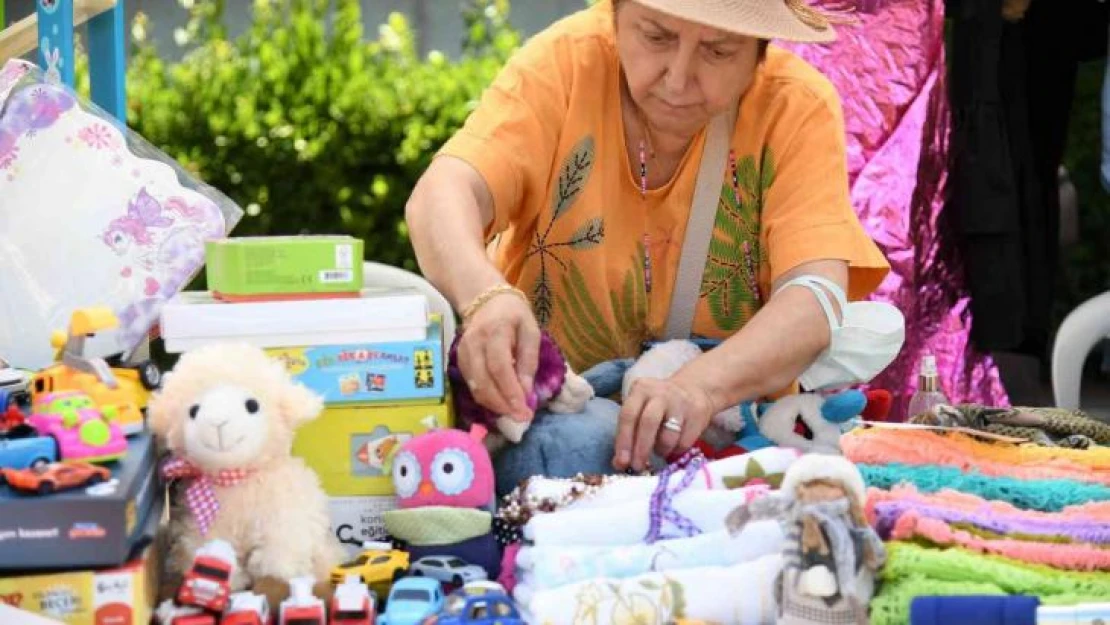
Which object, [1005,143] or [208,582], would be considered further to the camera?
[1005,143]

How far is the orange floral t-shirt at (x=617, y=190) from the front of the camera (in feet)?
6.39

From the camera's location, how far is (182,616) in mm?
1207

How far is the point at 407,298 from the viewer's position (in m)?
1.50

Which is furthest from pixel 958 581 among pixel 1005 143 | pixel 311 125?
pixel 311 125

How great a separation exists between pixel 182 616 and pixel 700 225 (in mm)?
1005

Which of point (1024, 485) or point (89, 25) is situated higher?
point (89, 25)

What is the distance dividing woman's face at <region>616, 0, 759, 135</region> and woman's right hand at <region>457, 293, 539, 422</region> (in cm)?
40

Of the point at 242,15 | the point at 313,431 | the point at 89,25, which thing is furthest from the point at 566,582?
the point at 242,15

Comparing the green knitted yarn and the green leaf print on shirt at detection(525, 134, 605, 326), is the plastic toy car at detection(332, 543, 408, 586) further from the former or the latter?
the green leaf print on shirt at detection(525, 134, 605, 326)

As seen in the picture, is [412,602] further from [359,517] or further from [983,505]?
[983,505]

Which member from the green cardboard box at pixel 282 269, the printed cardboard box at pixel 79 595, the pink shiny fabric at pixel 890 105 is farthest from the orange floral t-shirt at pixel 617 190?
the pink shiny fabric at pixel 890 105

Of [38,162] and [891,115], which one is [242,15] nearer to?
[891,115]

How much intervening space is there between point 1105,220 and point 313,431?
171 inches

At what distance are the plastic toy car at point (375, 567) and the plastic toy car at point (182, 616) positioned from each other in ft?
0.43
